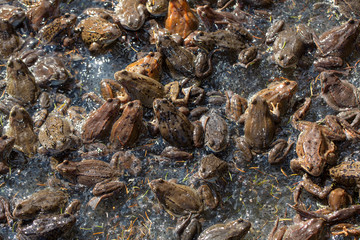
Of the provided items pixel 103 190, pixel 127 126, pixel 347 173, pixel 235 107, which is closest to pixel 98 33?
pixel 127 126

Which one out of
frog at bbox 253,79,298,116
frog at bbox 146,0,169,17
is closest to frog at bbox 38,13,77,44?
frog at bbox 146,0,169,17

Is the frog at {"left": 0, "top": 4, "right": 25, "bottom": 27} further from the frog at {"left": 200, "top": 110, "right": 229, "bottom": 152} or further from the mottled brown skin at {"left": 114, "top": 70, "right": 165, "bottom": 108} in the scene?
the frog at {"left": 200, "top": 110, "right": 229, "bottom": 152}

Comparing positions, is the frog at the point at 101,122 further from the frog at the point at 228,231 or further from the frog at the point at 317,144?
the frog at the point at 317,144

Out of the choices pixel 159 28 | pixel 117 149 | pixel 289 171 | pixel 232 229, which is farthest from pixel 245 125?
pixel 159 28

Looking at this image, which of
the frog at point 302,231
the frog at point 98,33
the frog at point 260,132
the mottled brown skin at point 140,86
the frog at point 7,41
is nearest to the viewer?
the frog at point 302,231

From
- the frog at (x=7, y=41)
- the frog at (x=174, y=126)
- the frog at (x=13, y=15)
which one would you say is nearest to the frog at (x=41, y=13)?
the frog at (x=13, y=15)

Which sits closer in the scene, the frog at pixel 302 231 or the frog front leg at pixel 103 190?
the frog at pixel 302 231

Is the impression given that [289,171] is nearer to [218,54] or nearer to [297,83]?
[297,83]

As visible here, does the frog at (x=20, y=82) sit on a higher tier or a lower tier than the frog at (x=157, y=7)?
lower
